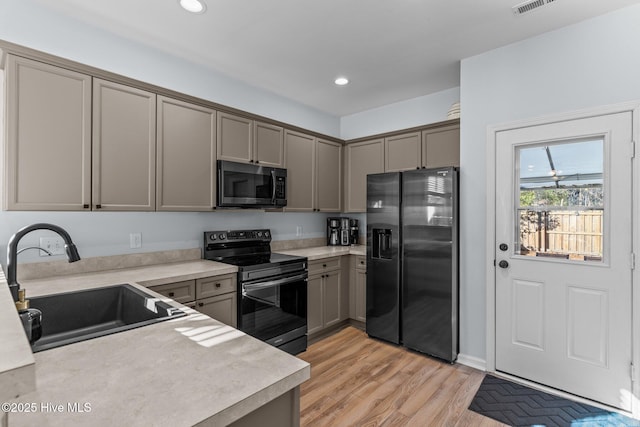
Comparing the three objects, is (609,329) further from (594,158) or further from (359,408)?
(359,408)

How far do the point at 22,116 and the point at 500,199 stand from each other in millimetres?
3415

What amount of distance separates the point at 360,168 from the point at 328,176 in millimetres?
423

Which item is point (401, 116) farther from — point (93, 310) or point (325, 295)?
point (93, 310)

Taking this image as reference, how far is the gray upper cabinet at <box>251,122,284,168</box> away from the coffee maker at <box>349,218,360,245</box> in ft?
4.37

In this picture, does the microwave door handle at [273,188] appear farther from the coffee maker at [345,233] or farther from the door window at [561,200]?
the door window at [561,200]

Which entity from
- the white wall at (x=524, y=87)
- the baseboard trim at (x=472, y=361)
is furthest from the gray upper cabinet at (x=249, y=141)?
the baseboard trim at (x=472, y=361)

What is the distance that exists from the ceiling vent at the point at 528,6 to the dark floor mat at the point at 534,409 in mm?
2714

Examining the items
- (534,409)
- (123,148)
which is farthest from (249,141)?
(534,409)

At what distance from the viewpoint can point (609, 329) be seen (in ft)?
7.23

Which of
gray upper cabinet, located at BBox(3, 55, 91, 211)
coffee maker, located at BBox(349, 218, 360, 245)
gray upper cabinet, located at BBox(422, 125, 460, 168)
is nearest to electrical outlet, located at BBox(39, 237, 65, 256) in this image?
gray upper cabinet, located at BBox(3, 55, 91, 211)

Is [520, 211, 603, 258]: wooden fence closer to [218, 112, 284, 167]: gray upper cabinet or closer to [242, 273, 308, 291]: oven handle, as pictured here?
[242, 273, 308, 291]: oven handle

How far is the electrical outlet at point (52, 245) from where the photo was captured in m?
2.21

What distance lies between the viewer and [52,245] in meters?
2.24

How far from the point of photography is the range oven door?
2.65 meters
